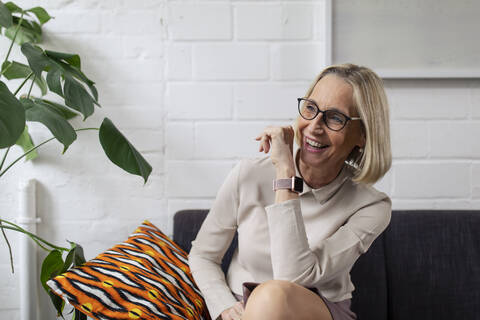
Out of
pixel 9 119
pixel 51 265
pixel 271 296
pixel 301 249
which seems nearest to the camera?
pixel 9 119

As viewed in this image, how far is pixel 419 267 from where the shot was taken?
5.37ft

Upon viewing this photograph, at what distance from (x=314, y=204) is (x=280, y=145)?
0.71ft

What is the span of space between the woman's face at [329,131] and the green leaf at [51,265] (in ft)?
2.51

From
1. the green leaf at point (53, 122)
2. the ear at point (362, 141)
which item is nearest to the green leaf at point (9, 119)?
the green leaf at point (53, 122)

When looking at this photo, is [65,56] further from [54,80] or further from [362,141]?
[362,141]

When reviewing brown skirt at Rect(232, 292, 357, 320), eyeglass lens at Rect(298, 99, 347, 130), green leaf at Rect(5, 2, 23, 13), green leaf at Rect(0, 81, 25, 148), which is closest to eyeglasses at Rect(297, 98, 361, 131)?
eyeglass lens at Rect(298, 99, 347, 130)

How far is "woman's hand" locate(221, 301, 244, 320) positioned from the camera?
4.26 feet

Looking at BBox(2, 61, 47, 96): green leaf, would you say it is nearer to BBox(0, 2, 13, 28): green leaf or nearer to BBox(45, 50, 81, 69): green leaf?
BBox(45, 50, 81, 69): green leaf

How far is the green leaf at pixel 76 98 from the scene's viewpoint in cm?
126

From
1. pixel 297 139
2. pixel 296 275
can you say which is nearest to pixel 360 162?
pixel 297 139

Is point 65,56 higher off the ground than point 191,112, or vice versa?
point 65,56

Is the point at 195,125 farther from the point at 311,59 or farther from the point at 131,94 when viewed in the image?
the point at 311,59

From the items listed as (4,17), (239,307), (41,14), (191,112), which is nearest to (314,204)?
(239,307)

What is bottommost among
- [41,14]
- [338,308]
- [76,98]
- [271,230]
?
[338,308]
